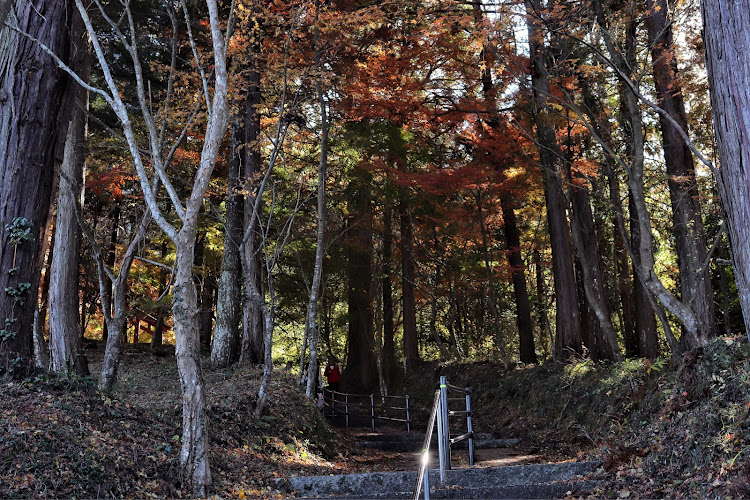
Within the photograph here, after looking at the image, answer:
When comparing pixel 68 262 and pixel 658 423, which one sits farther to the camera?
pixel 68 262

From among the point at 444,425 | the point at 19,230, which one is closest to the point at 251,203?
the point at 19,230

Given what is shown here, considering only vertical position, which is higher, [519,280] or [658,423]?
[519,280]

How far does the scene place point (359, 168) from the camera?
1781 cm

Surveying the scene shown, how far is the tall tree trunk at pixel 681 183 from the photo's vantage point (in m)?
10.4

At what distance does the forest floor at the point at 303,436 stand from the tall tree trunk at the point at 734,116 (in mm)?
2179

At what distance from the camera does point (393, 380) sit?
20328 mm

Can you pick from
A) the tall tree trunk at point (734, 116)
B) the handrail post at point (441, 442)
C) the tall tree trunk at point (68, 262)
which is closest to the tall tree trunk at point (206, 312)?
the tall tree trunk at point (68, 262)

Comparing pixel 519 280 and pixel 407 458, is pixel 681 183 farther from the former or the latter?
pixel 519 280

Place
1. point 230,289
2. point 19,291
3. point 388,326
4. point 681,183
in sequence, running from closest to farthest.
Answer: point 19,291
point 681,183
point 230,289
point 388,326

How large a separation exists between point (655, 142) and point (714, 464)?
48.9ft

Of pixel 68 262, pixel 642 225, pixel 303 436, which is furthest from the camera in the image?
pixel 303 436

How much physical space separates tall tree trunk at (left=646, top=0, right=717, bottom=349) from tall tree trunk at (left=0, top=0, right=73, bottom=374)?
916 cm

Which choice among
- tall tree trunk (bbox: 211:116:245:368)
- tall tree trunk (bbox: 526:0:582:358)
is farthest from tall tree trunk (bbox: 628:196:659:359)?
tall tree trunk (bbox: 211:116:245:368)

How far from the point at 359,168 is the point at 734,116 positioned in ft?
49.0
